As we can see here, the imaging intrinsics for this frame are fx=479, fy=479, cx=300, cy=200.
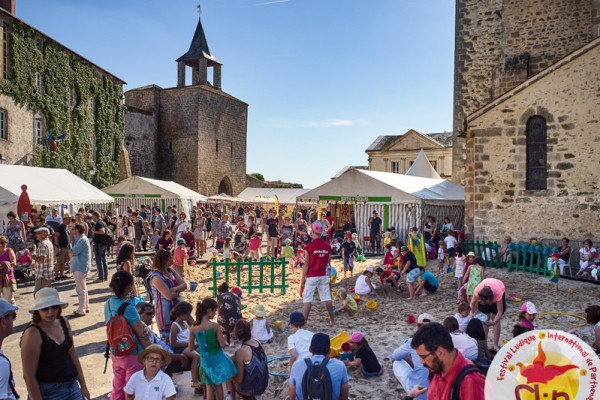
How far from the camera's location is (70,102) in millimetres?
24797

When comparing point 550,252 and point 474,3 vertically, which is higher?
point 474,3

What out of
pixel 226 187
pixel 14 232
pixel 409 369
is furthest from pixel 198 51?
pixel 409 369

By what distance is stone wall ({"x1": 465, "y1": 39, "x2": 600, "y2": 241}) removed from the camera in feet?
40.5

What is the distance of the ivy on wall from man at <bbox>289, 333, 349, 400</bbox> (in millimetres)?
21244

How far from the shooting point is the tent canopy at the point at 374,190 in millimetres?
16031

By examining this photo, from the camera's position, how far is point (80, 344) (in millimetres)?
6836

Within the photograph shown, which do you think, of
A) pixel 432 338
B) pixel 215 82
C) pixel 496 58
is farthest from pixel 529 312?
pixel 215 82

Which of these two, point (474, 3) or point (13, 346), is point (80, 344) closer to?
point (13, 346)

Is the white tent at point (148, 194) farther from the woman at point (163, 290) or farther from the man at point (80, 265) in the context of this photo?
the woman at point (163, 290)

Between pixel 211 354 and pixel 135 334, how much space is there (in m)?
0.76

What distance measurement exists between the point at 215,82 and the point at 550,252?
3206 centimetres

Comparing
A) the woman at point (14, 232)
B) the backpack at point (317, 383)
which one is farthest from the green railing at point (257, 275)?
the backpack at point (317, 383)

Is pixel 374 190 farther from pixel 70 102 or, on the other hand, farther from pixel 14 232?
pixel 70 102

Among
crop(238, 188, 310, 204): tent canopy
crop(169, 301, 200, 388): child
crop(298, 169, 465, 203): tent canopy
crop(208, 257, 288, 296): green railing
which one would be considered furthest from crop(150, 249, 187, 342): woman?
crop(238, 188, 310, 204): tent canopy
